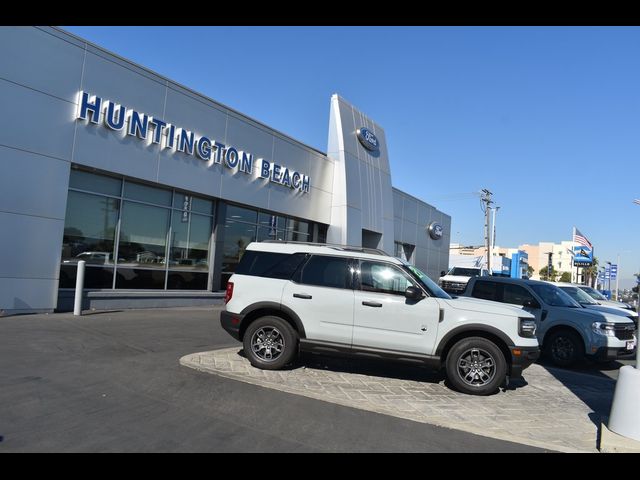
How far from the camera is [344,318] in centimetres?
718

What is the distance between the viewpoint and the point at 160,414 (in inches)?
200

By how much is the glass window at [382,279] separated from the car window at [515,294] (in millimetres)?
4795

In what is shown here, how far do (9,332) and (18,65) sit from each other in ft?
19.7

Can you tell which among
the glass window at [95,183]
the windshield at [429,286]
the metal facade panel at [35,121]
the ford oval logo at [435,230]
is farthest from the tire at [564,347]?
the ford oval logo at [435,230]

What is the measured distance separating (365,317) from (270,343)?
5.08 feet

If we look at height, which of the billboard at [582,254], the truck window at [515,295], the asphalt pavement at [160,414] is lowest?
the asphalt pavement at [160,414]

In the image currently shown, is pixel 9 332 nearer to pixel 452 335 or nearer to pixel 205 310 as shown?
pixel 205 310

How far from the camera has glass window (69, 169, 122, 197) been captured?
1245 cm

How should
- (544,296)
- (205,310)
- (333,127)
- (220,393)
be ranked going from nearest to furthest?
(220,393) < (544,296) < (205,310) < (333,127)

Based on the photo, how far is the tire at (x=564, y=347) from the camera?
9.68 metres

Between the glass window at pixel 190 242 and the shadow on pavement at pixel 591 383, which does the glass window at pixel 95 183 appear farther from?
the shadow on pavement at pixel 591 383

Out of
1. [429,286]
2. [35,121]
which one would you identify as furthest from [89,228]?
[429,286]

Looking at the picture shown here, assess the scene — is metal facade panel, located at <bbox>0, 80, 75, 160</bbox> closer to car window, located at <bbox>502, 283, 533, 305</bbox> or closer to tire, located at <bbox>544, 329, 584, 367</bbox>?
car window, located at <bbox>502, 283, 533, 305</bbox>
